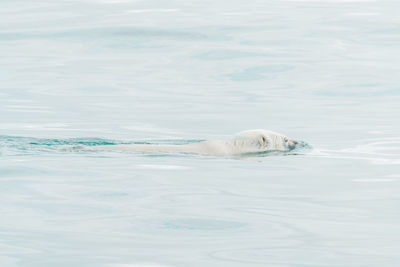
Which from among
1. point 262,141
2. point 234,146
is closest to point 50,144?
point 234,146

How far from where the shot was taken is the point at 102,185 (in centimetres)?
1159

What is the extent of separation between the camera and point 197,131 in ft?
53.8

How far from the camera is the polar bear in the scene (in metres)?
13.9

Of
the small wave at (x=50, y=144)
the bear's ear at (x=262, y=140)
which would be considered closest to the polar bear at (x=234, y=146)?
the bear's ear at (x=262, y=140)

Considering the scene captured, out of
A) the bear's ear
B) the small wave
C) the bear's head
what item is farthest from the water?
the bear's ear

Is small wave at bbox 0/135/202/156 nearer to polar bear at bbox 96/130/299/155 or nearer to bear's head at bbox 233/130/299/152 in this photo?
polar bear at bbox 96/130/299/155

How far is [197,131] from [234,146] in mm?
2133

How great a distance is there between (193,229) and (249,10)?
2577cm

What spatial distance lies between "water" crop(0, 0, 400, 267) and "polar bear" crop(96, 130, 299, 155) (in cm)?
31

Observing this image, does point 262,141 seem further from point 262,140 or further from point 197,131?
point 197,131

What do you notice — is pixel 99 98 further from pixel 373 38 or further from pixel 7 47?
pixel 373 38

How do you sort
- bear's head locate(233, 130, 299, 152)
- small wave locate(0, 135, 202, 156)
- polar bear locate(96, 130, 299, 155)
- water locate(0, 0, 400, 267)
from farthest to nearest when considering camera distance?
bear's head locate(233, 130, 299, 152)
small wave locate(0, 135, 202, 156)
polar bear locate(96, 130, 299, 155)
water locate(0, 0, 400, 267)

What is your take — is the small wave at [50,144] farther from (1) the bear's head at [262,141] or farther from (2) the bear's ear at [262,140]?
(2) the bear's ear at [262,140]

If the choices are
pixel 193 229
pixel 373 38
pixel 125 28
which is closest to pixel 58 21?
pixel 125 28
